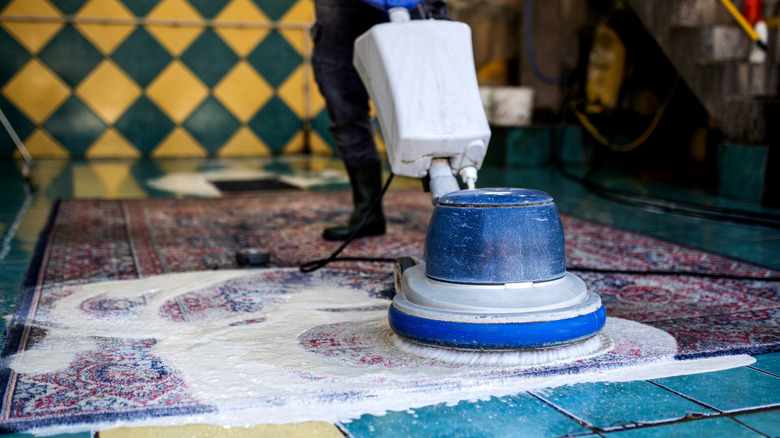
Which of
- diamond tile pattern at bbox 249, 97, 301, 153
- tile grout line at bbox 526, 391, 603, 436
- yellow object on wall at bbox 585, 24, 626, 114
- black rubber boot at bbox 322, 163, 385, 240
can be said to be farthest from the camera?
diamond tile pattern at bbox 249, 97, 301, 153

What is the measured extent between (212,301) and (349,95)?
835 millimetres

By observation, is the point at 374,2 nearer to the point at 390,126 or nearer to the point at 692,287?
the point at 390,126

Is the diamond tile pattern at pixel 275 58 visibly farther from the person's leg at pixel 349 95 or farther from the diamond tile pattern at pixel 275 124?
the person's leg at pixel 349 95

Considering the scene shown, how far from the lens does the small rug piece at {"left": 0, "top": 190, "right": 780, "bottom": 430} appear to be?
94 cm

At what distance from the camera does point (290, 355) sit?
1.07 meters

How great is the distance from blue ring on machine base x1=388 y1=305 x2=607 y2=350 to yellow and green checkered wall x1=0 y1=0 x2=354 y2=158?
3807 mm

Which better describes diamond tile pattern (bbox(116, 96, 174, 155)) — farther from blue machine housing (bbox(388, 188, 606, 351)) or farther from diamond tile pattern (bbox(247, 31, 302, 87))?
blue machine housing (bbox(388, 188, 606, 351))

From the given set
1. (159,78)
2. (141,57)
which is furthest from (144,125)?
(141,57)

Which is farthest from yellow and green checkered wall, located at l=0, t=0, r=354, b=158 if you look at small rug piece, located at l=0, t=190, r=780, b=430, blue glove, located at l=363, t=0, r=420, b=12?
blue glove, located at l=363, t=0, r=420, b=12

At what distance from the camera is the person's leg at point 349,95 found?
1.96m

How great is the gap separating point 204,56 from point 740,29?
2.97m

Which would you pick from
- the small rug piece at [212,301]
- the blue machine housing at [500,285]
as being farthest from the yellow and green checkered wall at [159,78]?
the blue machine housing at [500,285]

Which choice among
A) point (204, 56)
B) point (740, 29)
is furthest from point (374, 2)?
point (204, 56)

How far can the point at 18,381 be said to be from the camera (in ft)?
3.16
